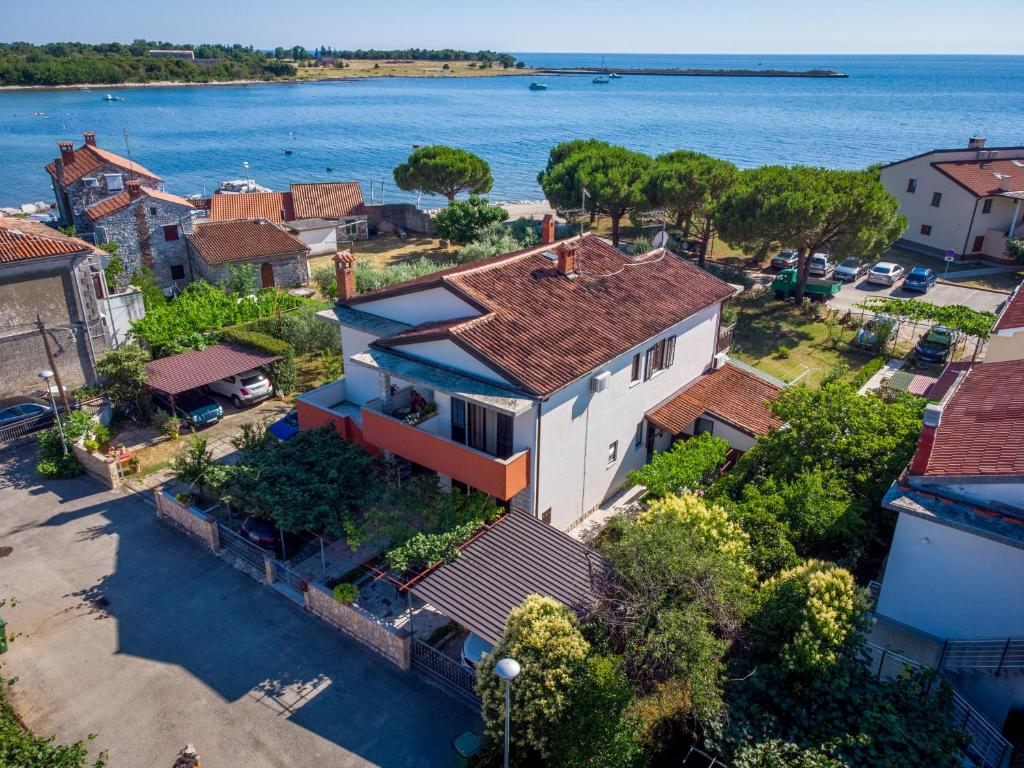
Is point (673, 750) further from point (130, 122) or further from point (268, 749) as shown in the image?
point (130, 122)

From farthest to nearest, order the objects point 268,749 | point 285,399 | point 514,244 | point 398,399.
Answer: point 514,244
point 285,399
point 398,399
point 268,749

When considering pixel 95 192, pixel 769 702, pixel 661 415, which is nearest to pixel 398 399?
pixel 661 415

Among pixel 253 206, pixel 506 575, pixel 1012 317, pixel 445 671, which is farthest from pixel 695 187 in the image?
pixel 445 671

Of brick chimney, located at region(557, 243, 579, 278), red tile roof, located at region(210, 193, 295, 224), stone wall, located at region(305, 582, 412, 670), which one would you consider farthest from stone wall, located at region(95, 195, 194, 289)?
stone wall, located at region(305, 582, 412, 670)

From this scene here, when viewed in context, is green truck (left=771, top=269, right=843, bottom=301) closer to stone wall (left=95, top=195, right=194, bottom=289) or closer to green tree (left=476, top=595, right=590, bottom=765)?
green tree (left=476, top=595, right=590, bottom=765)

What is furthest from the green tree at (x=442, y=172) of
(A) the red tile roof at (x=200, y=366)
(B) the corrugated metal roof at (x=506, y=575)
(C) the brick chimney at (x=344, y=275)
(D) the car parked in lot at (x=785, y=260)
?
(B) the corrugated metal roof at (x=506, y=575)

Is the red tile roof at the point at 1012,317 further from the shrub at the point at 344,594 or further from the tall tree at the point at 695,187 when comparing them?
the shrub at the point at 344,594

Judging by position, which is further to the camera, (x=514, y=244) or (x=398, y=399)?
(x=514, y=244)

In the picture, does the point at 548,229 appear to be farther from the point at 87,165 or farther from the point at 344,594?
the point at 87,165
